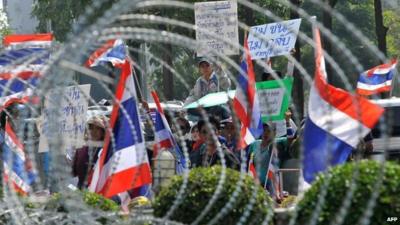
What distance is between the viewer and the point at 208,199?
27.9 ft

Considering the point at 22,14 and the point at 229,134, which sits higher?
the point at 229,134

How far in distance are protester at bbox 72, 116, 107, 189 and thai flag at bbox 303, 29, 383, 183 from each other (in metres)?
2.72

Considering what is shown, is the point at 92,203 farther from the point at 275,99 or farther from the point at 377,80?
the point at 377,80

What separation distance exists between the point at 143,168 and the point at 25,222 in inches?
71.6

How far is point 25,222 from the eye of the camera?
344 inches

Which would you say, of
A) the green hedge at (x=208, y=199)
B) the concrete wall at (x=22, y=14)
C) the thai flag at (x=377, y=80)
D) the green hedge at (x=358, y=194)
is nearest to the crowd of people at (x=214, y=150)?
the green hedge at (x=208, y=199)

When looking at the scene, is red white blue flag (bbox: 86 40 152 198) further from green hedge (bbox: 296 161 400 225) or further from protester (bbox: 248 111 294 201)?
green hedge (bbox: 296 161 400 225)

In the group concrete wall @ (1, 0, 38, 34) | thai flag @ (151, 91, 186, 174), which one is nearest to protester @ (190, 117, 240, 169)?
thai flag @ (151, 91, 186, 174)

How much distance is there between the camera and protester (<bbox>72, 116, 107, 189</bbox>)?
452 inches

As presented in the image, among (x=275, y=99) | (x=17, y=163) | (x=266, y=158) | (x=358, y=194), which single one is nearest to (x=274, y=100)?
(x=275, y=99)

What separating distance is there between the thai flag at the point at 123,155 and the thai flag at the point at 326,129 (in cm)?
143

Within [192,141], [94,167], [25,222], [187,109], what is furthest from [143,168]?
[187,109]

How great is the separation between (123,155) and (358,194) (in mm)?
3311

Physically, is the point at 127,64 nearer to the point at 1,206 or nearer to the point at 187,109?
the point at 1,206
